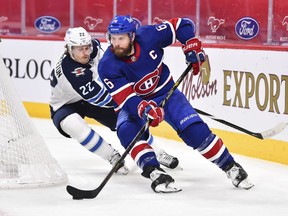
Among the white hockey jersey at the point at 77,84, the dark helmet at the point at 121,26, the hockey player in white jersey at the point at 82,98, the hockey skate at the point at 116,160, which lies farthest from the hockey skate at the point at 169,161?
the dark helmet at the point at 121,26

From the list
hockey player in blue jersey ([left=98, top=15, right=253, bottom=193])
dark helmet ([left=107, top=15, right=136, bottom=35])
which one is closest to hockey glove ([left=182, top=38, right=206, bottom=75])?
hockey player in blue jersey ([left=98, top=15, right=253, bottom=193])

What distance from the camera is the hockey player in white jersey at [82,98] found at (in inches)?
203

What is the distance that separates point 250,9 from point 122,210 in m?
2.51

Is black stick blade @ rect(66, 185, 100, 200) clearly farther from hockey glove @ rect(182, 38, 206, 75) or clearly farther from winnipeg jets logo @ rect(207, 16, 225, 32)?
winnipeg jets logo @ rect(207, 16, 225, 32)

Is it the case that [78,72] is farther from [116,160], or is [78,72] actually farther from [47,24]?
[47,24]

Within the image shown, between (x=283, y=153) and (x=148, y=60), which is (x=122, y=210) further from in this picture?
(x=283, y=153)

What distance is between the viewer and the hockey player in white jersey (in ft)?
17.0

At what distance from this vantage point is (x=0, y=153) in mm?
4625

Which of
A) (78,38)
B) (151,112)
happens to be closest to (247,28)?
(78,38)

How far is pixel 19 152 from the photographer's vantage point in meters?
4.63

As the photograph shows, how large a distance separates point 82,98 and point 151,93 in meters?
0.66

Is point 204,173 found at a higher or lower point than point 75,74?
lower

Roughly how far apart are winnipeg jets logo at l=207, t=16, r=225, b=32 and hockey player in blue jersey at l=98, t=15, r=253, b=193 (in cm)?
176

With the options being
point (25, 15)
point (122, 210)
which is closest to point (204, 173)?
point (122, 210)
